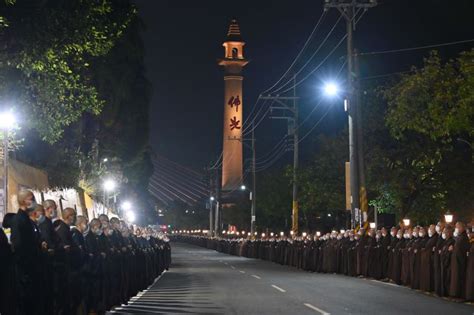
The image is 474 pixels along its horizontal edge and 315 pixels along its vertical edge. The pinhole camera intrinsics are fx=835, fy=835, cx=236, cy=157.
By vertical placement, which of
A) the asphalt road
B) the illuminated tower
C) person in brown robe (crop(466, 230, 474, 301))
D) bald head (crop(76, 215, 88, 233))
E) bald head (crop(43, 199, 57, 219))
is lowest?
the asphalt road

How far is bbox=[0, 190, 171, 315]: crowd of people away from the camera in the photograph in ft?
37.5

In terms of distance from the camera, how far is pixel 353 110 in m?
33.2

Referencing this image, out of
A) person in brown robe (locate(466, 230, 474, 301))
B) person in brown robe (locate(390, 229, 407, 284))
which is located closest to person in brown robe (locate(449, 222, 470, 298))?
person in brown robe (locate(466, 230, 474, 301))

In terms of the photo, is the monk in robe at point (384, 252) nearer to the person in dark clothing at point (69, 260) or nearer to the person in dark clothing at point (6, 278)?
the person in dark clothing at point (69, 260)

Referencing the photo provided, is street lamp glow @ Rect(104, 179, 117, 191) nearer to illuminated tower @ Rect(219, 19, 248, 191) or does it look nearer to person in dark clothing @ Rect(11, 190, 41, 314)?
person in dark clothing @ Rect(11, 190, 41, 314)

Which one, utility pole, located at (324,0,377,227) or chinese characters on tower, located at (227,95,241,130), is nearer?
utility pole, located at (324,0,377,227)

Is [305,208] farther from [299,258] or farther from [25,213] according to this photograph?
[25,213]

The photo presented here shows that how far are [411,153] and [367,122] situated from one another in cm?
369

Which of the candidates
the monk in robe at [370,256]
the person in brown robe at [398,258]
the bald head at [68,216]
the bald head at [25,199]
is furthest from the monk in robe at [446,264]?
the bald head at [25,199]

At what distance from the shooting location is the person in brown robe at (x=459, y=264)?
68.5ft

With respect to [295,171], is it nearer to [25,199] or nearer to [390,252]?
[390,252]

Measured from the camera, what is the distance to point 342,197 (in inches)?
2090

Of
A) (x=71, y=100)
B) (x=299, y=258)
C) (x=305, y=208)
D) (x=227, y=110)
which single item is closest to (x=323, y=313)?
(x=71, y=100)

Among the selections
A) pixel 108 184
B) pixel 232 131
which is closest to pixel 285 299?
pixel 108 184
